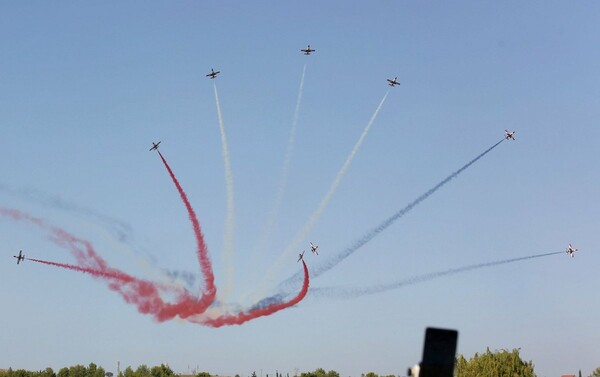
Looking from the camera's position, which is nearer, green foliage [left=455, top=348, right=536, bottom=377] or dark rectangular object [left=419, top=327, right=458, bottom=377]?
dark rectangular object [left=419, top=327, right=458, bottom=377]

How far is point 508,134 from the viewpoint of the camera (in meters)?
101

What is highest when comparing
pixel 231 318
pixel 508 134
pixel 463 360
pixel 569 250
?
pixel 508 134

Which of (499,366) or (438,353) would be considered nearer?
(438,353)

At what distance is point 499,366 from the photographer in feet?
476

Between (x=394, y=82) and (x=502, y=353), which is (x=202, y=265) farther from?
(x=502, y=353)

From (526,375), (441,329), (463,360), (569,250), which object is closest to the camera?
(441,329)

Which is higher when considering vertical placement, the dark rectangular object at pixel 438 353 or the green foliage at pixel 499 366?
Answer: the green foliage at pixel 499 366

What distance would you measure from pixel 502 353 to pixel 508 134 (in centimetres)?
6097

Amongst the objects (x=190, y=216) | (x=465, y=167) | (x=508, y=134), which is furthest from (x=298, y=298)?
(x=508, y=134)

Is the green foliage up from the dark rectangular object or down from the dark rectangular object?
up

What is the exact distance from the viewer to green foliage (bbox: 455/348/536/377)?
143 m

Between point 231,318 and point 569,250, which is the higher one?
point 569,250

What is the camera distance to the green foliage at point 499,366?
143163 millimetres

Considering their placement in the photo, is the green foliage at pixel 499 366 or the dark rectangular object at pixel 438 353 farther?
the green foliage at pixel 499 366
